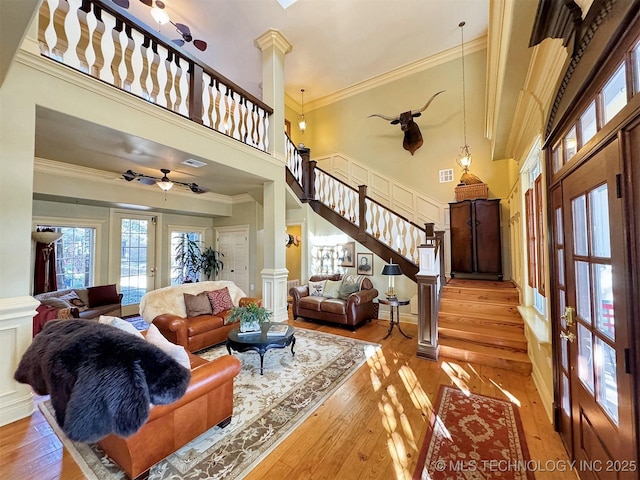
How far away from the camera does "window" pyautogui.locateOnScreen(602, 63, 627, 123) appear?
1.11 meters

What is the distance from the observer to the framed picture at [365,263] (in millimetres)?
5316

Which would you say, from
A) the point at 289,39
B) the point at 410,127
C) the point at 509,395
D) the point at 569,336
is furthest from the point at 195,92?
the point at 509,395

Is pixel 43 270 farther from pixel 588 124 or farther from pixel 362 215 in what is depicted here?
pixel 588 124

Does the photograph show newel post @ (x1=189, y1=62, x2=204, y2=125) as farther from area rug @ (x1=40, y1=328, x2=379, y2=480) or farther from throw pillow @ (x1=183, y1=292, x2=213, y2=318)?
area rug @ (x1=40, y1=328, x2=379, y2=480)

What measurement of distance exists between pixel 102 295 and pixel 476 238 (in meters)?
7.02

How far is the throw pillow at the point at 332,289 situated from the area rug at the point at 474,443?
106 inches

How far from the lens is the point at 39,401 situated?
97.3 inches

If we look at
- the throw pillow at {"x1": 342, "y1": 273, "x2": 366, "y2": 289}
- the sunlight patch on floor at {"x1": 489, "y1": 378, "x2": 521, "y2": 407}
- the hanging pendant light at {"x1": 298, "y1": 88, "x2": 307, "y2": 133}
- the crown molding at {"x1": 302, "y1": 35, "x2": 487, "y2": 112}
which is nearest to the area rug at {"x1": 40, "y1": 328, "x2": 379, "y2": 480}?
the throw pillow at {"x1": 342, "y1": 273, "x2": 366, "y2": 289}

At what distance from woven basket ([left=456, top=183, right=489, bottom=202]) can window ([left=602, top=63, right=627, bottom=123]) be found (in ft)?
13.2

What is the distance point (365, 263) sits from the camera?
5363mm

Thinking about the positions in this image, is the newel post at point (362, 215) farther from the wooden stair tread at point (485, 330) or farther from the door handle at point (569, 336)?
the door handle at point (569, 336)

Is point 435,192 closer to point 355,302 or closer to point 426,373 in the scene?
point 355,302

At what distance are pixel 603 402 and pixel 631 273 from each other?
78cm

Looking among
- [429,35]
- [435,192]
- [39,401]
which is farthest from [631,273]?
[429,35]
